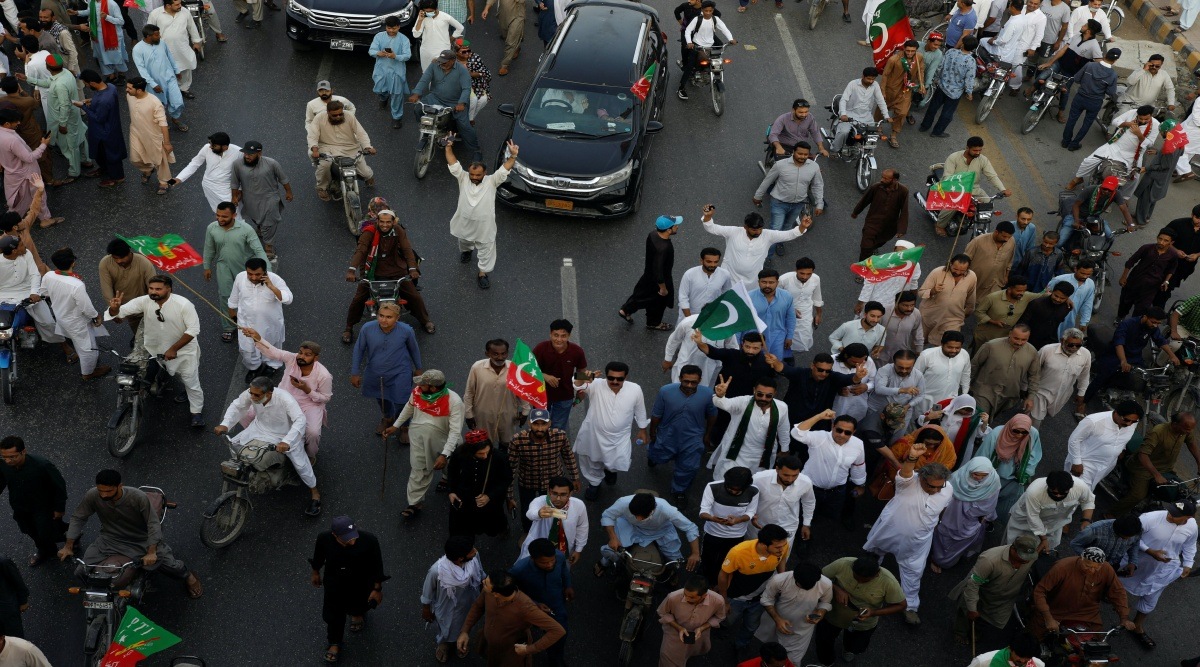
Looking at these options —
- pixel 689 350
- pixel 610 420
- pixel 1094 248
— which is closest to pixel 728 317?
pixel 689 350

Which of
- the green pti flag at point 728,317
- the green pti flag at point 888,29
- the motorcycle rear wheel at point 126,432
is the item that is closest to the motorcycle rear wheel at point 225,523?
the motorcycle rear wheel at point 126,432

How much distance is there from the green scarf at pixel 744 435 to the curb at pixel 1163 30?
1250cm

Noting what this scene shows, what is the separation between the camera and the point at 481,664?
879 centimetres

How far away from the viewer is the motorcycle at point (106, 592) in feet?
26.7

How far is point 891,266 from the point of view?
11.2 meters

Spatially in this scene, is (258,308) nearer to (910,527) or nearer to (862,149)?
(910,527)

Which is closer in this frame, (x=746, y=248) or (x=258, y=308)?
(x=258, y=308)

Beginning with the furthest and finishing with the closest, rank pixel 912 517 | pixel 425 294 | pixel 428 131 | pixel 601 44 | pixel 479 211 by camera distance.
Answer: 1. pixel 601 44
2. pixel 428 131
3. pixel 425 294
4. pixel 479 211
5. pixel 912 517

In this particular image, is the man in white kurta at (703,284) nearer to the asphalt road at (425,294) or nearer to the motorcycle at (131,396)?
the asphalt road at (425,294)

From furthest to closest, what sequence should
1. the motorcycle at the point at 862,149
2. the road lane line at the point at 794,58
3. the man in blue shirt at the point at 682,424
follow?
1. the road lane line at the point at 794,58
2. the motorcycle at the point at 862,149
3. the man in blue shirt at the point at 682,424

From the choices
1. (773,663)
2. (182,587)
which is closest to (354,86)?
(182,587)

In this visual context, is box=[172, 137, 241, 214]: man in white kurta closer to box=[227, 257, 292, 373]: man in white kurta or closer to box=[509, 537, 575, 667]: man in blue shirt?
box=[227, 257, 292, 373]: man in white kurta

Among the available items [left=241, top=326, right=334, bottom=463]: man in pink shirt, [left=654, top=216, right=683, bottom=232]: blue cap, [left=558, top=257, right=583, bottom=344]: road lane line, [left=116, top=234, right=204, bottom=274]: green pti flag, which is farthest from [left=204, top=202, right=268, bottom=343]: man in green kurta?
[left=654, top=216, right=683, bottom=232]: blue cap

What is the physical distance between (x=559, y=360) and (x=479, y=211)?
2911 mm
